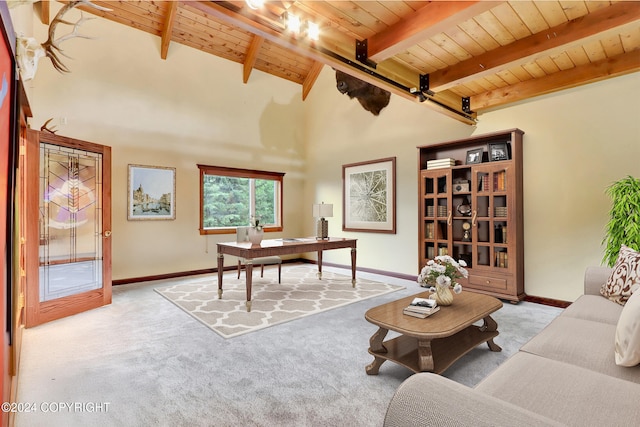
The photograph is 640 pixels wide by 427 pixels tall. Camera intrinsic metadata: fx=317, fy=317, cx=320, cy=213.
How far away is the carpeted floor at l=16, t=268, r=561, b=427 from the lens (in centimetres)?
177

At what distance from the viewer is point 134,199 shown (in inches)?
199

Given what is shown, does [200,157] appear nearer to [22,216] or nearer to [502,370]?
[22,216]

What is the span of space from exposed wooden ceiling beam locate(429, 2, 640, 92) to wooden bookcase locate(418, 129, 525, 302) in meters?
1.07

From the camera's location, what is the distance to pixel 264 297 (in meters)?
4.07

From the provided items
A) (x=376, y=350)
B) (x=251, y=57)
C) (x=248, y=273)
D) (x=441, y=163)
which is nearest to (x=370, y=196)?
(x=441, y=163)

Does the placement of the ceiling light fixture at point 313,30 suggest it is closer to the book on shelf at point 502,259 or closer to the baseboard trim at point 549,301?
the book on shelf at point 502,259

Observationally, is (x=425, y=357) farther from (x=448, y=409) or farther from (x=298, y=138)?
(x=298, y=138)

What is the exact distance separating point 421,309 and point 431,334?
324 mm

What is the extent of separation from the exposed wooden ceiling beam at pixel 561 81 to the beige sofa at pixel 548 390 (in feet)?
8.98

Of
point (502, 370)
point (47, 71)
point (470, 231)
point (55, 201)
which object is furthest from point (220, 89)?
point (502, 370)

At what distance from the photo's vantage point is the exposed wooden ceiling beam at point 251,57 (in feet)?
18.9

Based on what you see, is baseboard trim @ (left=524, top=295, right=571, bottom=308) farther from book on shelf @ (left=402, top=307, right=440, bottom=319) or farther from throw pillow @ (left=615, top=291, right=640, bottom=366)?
throw pillow @ (left=615, top=291, right=640, bottom=366)

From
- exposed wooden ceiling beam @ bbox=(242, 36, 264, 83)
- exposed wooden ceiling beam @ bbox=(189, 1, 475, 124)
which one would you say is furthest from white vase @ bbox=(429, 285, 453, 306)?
exposed wooden ceiling beam @ bbox=(242, 36, 264, 83)

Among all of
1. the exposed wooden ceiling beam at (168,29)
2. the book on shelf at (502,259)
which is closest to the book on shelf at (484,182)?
the book on shelf at (502,259)
